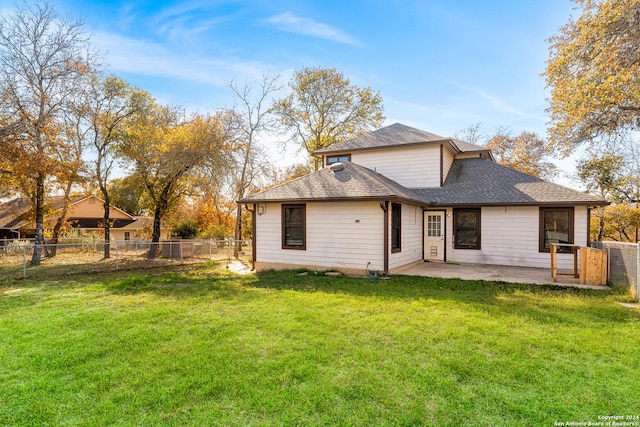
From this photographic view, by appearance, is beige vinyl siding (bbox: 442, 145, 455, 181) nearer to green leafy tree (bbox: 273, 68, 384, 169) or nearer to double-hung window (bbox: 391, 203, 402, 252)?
double-hung window (bbox: 391, 203, 402, 252)

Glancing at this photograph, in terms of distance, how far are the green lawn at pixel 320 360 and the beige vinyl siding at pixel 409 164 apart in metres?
6.90

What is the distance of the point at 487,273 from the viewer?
31.0ft

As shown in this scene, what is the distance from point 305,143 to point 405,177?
1294 centimetres

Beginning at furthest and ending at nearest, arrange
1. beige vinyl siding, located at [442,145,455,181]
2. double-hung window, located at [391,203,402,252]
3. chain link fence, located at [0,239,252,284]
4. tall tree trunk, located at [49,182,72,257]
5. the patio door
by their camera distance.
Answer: tall tree trunk, located at [49,182,72,257], chain link fence, located at [0,239,252,284], beige vinyl siding, located at [442,145,455,181], the patio door, double-hung window, located at [391,203,402,252]

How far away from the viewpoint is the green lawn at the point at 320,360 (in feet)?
8.69

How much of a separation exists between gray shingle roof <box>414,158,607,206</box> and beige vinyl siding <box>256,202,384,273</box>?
10.7 feet

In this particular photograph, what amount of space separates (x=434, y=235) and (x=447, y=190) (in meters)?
1.81

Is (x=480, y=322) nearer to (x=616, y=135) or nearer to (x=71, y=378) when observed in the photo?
(x=71, y=378)

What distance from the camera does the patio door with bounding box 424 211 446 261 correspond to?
39.2ft

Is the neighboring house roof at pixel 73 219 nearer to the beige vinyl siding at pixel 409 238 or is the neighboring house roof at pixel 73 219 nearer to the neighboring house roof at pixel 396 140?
the neighboring house roof at pixel 396 140

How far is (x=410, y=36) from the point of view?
453 inches

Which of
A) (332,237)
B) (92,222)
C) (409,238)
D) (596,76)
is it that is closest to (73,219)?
(92,222)

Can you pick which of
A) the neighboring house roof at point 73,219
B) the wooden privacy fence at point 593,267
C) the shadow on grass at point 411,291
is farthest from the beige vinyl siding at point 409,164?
the neighboring house roof at point 73,219

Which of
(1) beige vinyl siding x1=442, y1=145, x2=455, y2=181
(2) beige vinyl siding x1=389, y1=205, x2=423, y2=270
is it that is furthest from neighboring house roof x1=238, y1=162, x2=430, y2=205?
(1) beige vinyl siding x1=442, y1=145, x2=455, y2=181
